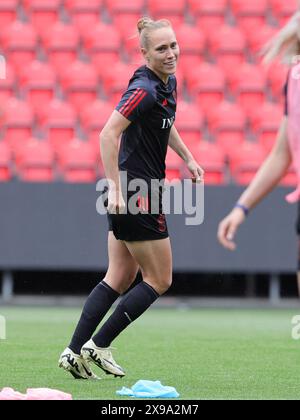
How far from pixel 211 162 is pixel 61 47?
340 centimetres

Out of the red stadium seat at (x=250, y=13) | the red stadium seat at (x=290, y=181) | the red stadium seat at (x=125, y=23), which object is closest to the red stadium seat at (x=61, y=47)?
the red stadium seat at (x=125, y=23)

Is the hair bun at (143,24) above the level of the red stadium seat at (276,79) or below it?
above

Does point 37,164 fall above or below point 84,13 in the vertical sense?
below

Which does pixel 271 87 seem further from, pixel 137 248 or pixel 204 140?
pixel 137 248

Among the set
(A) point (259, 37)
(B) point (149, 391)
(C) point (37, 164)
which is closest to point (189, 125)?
(C) point (37, 164)

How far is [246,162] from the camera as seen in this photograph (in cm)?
1271

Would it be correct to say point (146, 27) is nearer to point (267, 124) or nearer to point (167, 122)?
point (167, 122)

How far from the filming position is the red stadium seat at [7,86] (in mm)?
14172

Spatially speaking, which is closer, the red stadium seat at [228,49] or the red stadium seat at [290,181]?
the red stadium seat at [290,181]

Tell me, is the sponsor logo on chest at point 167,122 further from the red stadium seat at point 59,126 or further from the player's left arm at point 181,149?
the red stadium seat at point 59,126

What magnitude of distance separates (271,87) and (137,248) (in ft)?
29.2

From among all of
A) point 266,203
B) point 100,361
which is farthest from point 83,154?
point 100,361

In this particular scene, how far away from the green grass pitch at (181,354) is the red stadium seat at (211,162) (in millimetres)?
1885

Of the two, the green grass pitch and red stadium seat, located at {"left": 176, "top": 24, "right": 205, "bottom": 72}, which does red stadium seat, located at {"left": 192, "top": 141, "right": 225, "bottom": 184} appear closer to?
the green grass pitch
